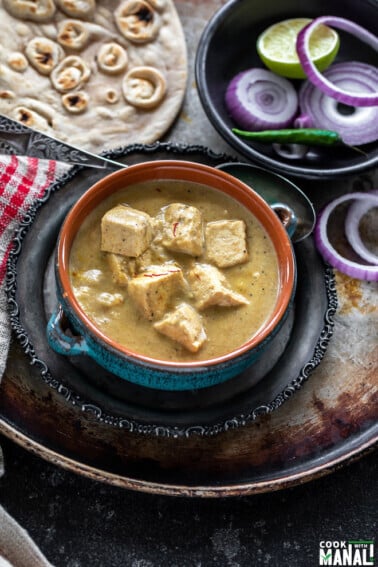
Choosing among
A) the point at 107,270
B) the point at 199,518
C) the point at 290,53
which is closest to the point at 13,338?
the point at 107,270

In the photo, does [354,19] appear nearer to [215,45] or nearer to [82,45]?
[215,45]

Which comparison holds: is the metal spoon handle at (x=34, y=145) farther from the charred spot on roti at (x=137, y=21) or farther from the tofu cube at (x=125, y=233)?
the charred spot on roti at (x=137, y=21)

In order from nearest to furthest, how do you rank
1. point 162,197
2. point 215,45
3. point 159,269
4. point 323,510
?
point 159,269
point 162,197
point 323,510
point 215,45

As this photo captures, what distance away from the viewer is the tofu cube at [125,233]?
123 inches

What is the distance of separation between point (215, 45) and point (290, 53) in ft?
1.31

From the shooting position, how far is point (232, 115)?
13.3 feet

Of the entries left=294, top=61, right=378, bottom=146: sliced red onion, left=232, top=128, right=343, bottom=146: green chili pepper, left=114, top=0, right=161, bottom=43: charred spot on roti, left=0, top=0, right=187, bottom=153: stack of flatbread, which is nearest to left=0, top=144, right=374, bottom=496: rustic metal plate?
left=0, top=0, right=187, bottom=153: stack of flatbread

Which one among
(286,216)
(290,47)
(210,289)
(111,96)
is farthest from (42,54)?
(210,289)

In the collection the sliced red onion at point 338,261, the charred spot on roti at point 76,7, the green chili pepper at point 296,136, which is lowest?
the sliced red onion at point 338,261

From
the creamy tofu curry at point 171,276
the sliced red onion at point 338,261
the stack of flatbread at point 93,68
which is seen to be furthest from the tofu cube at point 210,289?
the stack of flatbread at point 93,68

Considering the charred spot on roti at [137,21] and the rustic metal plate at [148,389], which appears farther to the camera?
the charred spot on roti at [137,21]

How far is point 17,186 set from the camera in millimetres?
3604

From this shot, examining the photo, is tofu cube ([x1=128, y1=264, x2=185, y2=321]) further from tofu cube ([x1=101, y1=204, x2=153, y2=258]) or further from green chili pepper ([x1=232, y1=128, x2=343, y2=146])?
green chili pepper ([x1=232, y1=128, x2=343, y2=146])

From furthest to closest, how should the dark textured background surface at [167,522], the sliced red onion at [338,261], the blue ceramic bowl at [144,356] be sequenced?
the sliced red onion at [338,261] → the dark textured background surface at [167,522] → the blue ceramic bowl at [144,356]
